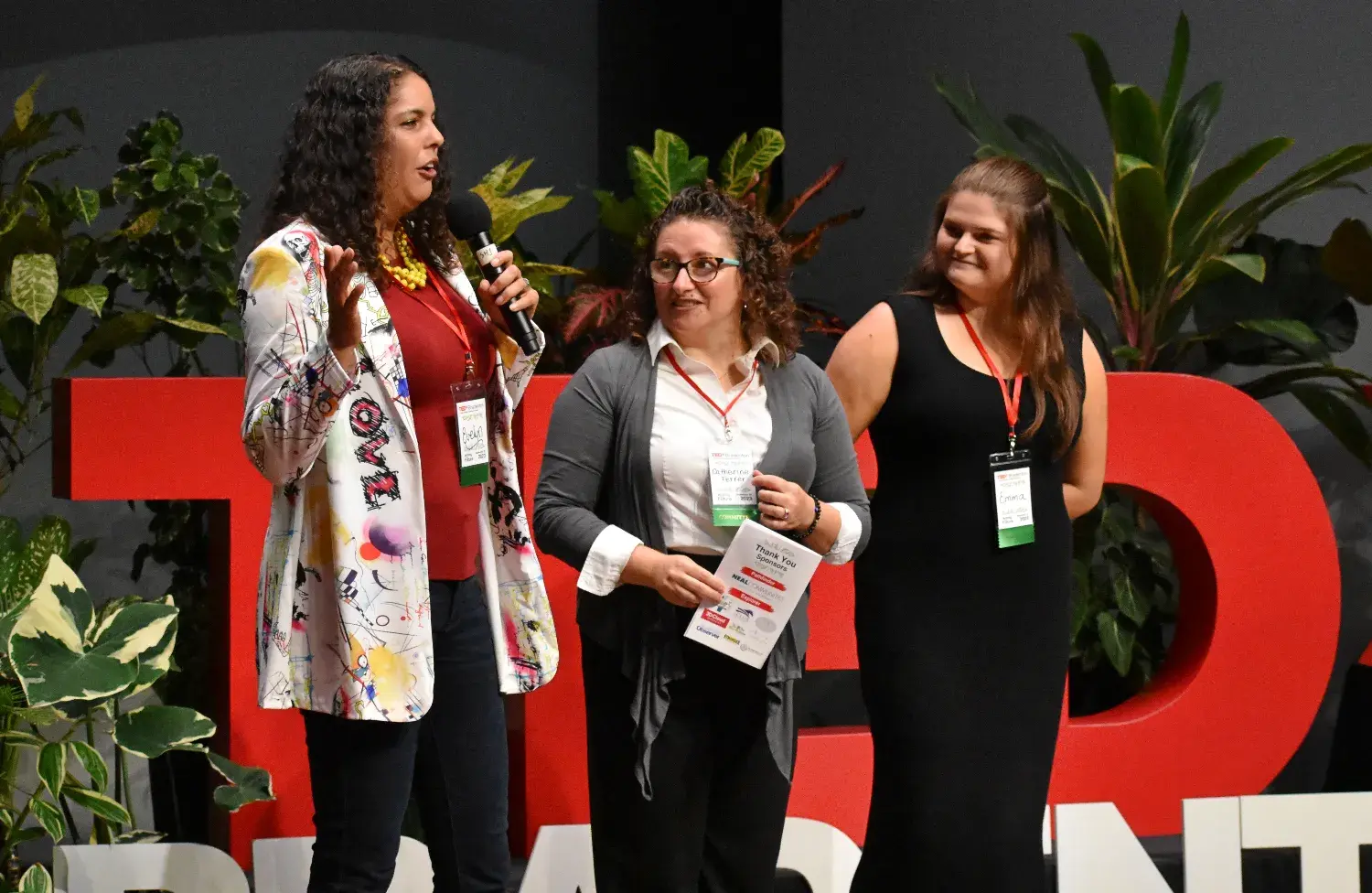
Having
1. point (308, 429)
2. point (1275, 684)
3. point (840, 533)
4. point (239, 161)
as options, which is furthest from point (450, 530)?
point (239, 161)

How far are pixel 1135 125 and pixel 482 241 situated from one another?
2.24 meters

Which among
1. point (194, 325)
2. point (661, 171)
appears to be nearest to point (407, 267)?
point (194, 325)

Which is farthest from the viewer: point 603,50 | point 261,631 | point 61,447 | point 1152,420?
point 603,50

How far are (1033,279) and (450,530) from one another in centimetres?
105

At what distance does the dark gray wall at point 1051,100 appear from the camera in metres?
4.15

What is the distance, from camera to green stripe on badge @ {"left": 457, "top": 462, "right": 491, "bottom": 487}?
1.90 metres

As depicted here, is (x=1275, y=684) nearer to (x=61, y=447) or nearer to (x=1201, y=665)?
(x=1201, y=665)

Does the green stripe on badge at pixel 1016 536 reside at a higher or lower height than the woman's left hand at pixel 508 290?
lower

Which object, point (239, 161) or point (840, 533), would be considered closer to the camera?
point (840, 533)

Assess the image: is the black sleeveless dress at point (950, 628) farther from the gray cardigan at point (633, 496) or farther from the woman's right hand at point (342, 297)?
the woman's right hand at point (342, 297)

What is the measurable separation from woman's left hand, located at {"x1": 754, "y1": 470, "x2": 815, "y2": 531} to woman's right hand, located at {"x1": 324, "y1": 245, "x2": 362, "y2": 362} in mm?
580

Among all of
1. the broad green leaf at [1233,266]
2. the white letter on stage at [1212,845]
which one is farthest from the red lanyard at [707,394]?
the broad green leaf at [1233,266]

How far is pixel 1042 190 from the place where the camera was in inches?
93.2

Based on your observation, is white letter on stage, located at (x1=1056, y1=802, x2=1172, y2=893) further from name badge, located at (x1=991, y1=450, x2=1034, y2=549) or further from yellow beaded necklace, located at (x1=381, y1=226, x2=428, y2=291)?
yellow beaded necklace, located at (x1=381, y1=226, x2=428, y2=291)
